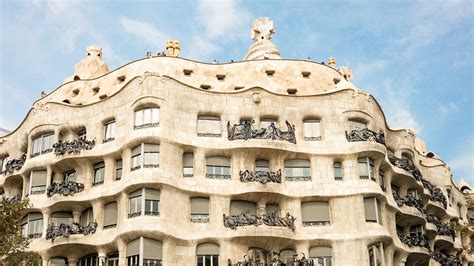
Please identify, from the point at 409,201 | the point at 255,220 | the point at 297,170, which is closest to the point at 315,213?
the point at 297,170

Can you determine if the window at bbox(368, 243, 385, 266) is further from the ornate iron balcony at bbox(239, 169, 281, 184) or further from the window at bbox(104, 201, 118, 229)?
the window at bbox(104, 201, 118, 229)

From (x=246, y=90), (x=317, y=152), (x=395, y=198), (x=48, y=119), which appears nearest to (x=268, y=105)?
(x=246, y=90)

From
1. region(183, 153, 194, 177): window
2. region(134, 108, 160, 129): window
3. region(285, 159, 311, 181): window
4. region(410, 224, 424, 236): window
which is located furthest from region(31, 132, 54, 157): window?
region(410, 224, 424, 236): window

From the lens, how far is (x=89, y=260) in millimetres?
44000

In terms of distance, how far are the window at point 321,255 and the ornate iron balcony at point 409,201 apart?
314 inches

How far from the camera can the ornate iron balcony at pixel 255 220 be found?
4169 cm

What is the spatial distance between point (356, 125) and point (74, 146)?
18931 millimetres

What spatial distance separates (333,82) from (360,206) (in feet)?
37.4

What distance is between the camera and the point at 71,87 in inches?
2021

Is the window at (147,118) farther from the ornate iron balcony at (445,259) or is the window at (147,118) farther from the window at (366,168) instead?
the ornate iron balcony at (445,259)

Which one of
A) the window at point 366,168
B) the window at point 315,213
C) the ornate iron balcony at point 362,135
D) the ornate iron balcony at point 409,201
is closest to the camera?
the window at point 315,213

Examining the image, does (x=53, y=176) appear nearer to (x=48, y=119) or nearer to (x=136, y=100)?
(x=48, y=119)

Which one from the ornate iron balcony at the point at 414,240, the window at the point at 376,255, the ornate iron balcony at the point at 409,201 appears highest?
the ornate iron balcony at the point at 409,201

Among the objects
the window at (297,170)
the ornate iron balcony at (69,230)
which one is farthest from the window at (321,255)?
the ornate iron balcony at (69,230)
